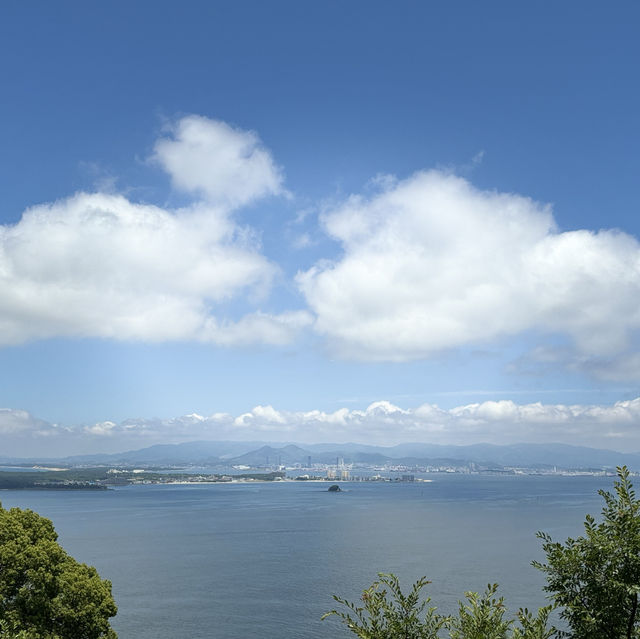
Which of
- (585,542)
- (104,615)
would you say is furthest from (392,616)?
(104,615)

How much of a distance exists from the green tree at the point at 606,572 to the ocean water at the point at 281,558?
42.4 m

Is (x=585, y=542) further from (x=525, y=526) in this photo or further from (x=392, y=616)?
(x=525, y=526)

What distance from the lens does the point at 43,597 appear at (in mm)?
23766

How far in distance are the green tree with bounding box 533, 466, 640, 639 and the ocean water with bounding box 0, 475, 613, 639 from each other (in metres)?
42.4

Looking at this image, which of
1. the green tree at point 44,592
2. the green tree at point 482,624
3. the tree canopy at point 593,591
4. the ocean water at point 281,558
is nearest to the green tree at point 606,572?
the tree canopy at point 593,591

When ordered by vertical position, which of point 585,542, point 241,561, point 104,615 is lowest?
point 241,561

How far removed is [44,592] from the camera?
23828 millimetres

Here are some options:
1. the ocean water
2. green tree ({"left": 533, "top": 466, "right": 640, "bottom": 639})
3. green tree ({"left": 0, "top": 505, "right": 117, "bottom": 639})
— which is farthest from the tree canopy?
the ocean water

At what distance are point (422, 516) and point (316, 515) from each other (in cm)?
2780

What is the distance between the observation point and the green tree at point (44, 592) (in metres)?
23.3

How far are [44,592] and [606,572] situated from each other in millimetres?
22963

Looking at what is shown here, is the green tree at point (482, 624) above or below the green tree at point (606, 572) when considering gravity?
below

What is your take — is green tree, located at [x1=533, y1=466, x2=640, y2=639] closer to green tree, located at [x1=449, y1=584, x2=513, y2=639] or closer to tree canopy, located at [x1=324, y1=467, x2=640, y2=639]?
tree canopy, located at [x1=324, y1=467, x2=640, y2=639]

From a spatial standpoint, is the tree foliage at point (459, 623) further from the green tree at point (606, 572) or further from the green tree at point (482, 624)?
the green tree at point (606, 572)
